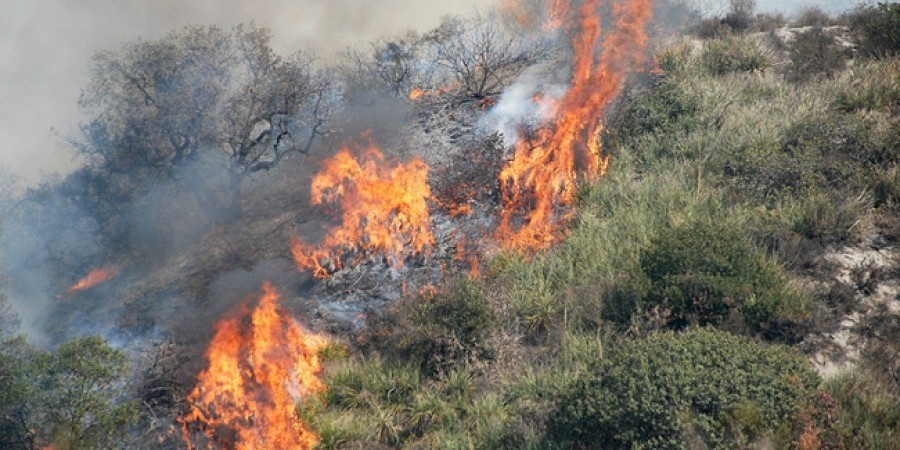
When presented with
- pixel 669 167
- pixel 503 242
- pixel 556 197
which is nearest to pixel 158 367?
pixel 503 242

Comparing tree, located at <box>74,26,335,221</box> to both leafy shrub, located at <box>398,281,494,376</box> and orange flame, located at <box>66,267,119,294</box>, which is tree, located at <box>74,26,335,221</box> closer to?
orange flame, located at <box>66,267,119,294</box>

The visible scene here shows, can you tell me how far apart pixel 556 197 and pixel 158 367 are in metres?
9.22

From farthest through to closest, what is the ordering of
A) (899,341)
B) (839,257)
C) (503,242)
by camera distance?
1. (503,242)
2. (839,257)
3. (899,341)

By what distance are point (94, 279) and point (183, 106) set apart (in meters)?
4.88

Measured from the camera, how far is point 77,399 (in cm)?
1059

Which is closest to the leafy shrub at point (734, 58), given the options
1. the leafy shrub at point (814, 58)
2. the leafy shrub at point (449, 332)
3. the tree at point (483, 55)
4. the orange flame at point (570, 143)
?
the leafy shrub at point (814, 58)

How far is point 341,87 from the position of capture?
22.1m

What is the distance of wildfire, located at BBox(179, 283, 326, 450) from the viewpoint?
1121 cm

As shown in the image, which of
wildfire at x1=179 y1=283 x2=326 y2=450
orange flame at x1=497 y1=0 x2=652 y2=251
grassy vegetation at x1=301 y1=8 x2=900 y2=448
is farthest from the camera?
orange flame at x1=497 y1=0 x2=652 y2=251

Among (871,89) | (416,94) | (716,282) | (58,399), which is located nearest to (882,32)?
(871,89)

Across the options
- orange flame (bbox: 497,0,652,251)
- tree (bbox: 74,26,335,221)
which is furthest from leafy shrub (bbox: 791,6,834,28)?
tree (bbox: 74,26,335,221)

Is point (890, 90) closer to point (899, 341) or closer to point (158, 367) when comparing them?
point (899, 341)

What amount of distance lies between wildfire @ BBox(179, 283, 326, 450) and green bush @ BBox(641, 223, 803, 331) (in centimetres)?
619

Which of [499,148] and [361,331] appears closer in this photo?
[361,331]
